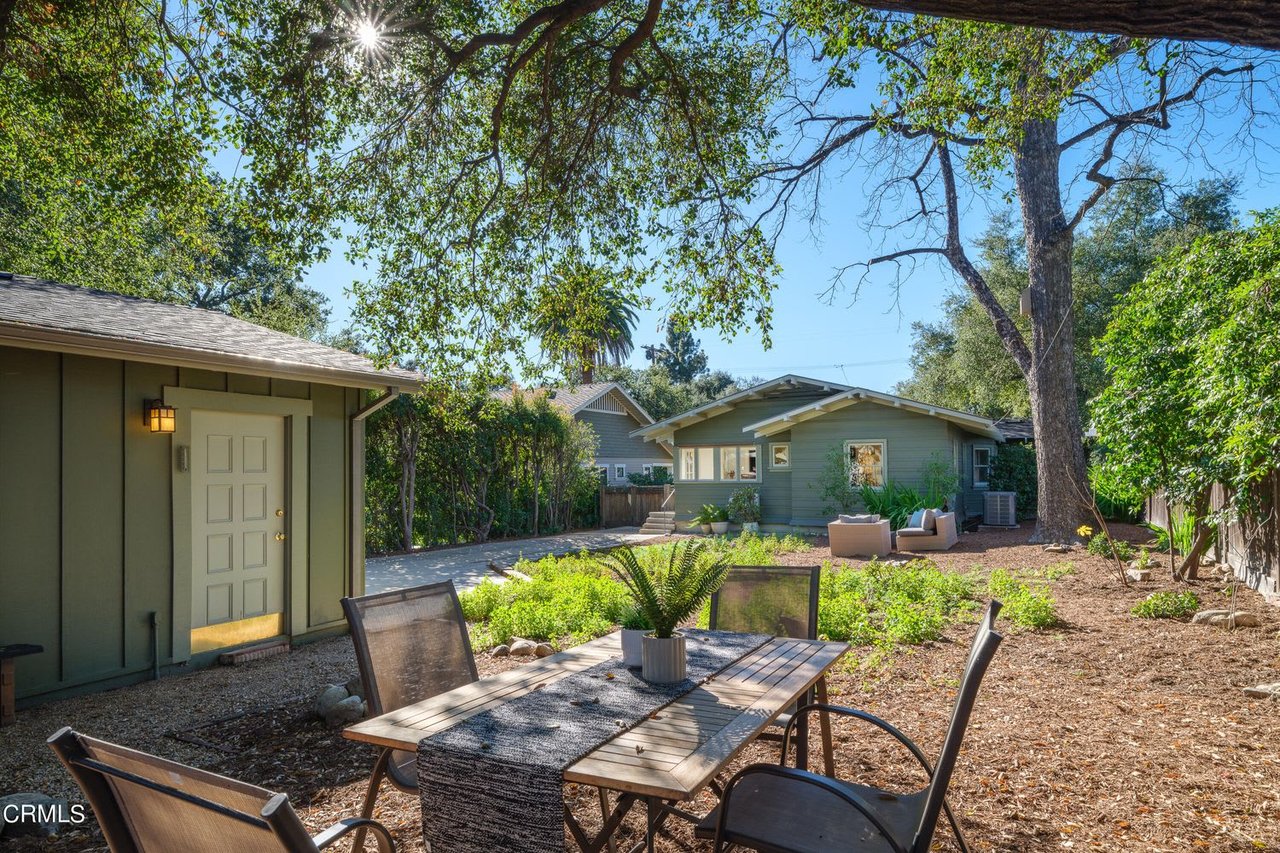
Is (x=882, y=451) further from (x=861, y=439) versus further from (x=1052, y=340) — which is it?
(x=1052, y=340)

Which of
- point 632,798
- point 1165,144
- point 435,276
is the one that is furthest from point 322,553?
point 1165,144

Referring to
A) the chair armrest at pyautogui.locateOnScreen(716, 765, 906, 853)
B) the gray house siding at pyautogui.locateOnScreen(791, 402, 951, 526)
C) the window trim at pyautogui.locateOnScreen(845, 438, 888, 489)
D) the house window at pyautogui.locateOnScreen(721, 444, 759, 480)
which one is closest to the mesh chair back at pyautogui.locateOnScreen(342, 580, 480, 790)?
the chair armrest at pyautogui.locateOnScreen(716, 765, 906, 853)

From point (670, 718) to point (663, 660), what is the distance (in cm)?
39

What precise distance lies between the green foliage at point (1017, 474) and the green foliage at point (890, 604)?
433 inches

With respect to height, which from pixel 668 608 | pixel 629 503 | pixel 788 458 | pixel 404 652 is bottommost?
pixel 629 503

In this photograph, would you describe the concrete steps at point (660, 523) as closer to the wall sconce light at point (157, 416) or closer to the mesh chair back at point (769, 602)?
the wall sconce light at point (157, 416)

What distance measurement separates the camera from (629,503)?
21.4 metres

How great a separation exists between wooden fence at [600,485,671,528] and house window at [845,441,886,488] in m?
5.45

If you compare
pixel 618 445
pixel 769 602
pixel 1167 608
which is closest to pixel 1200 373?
pixel 1167 608

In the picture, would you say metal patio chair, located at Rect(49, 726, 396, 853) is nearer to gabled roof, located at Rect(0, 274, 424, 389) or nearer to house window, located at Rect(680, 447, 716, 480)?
gabled roof, located at Rect(0, 274, 424, 389)

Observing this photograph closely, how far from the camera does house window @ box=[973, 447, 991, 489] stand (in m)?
19.7

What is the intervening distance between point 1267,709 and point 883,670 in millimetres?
2106

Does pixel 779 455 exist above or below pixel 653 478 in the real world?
above

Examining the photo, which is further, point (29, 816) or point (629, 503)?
point (629, 503)
